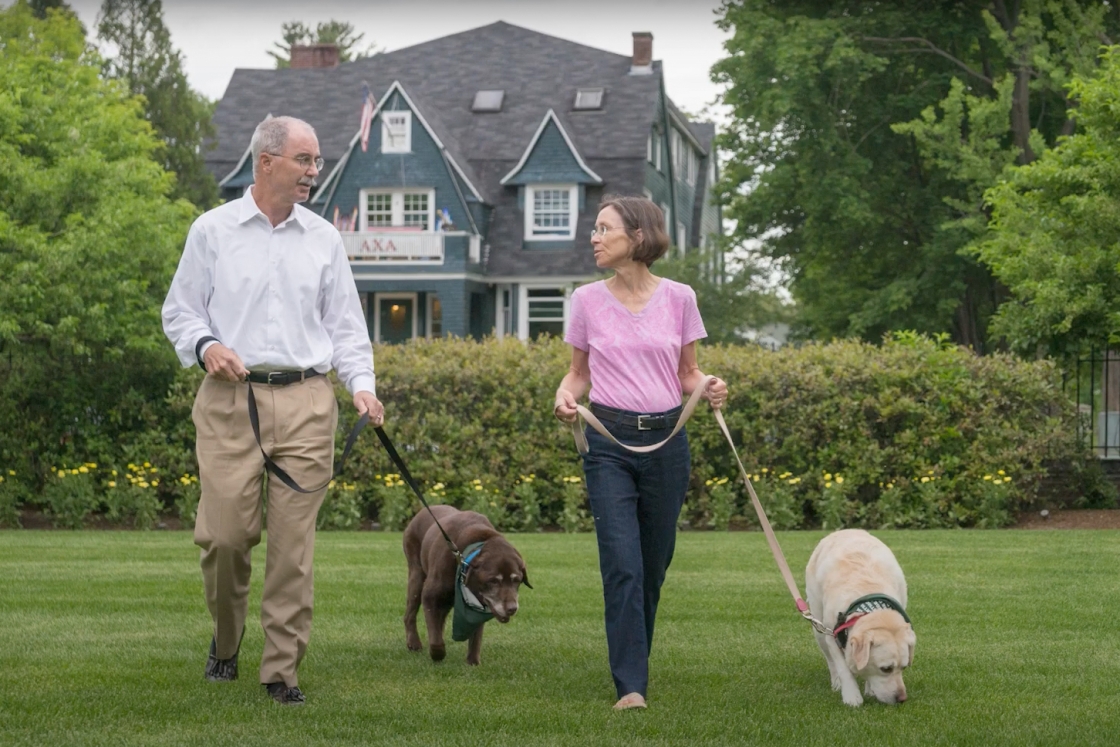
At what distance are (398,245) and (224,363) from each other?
1347 inches

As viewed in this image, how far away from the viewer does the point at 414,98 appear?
134 ft

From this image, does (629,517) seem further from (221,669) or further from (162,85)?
(162,85)

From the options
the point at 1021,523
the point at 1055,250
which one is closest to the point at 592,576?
the point at 1021,523

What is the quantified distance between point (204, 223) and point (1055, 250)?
48.0ft

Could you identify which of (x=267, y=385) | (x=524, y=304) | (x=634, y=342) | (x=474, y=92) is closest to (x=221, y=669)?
(x=267, y=385)

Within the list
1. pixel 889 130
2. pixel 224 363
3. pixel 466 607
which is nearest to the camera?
pixel 224 363

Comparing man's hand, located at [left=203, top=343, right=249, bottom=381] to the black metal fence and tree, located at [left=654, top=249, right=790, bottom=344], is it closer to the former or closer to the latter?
the black metal fence

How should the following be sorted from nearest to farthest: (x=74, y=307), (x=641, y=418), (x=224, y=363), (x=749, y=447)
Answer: (x=224, y=363) → (x=641, y=418) → (x=749, y=447) → (x=74, y=307)

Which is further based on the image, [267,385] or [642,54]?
[642,54]

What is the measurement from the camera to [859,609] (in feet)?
21.0

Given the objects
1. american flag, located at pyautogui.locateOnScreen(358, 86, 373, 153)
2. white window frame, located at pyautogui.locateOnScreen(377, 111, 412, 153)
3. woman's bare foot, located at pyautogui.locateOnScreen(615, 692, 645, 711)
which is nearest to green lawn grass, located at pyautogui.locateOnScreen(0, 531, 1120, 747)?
woman's bare foot, located at pyautogui.locateOnScreen(615, 692, 645, 711)

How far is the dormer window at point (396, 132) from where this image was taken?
40.2 meters

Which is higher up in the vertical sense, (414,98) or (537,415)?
(414,98)

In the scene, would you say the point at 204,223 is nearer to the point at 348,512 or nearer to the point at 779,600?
the point at 779,600
